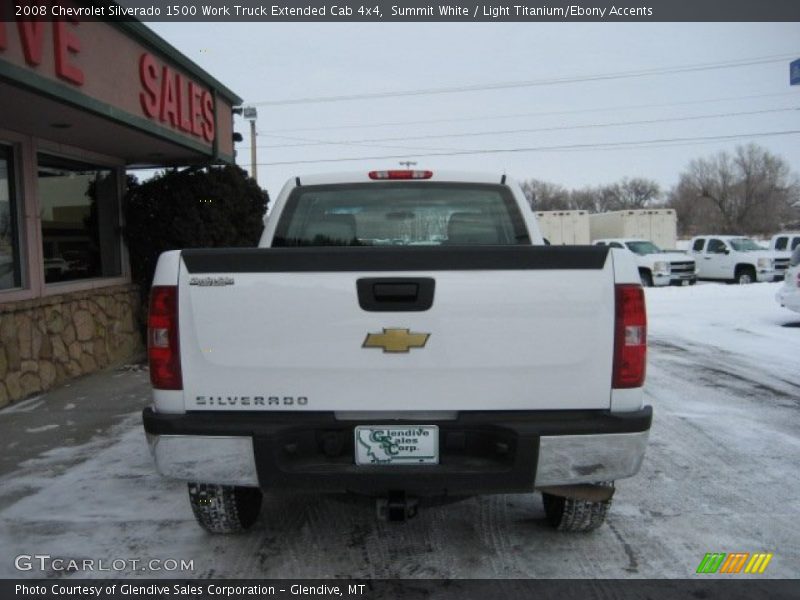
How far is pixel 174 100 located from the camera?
27.3 ft

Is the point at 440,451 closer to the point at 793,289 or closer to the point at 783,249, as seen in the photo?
the point at 793,289

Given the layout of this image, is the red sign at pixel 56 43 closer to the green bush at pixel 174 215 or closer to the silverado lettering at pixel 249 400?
the silverado lettering at pixel 249 400

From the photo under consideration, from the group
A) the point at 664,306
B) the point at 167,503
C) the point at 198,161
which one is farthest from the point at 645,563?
the point at 664,306

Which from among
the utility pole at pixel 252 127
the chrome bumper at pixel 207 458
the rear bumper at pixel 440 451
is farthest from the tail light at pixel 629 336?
the utility pole at pixel 252 127

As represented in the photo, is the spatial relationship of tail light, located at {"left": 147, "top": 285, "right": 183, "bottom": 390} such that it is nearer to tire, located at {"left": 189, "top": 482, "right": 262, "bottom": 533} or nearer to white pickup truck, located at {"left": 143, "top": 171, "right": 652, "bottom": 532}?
white pickup truck, located at {"left": 143, "top": 171, "right": 652, "bottom": 532}

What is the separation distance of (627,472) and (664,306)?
45.0 ft

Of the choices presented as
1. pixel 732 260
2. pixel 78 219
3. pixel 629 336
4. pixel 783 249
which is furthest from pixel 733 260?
pixel 629 336

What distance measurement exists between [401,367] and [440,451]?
0.40 meters

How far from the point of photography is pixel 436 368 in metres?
2.86

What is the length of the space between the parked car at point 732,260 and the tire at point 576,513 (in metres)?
21.4

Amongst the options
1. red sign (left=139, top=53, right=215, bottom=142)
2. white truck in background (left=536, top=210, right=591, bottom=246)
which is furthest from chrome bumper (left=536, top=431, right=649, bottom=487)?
white truck in background (left=536, top=210, right=591, bottom=246)

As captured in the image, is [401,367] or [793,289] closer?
[401,367]

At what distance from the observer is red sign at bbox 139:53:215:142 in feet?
24.8

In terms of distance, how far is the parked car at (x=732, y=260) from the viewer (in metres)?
22.2
